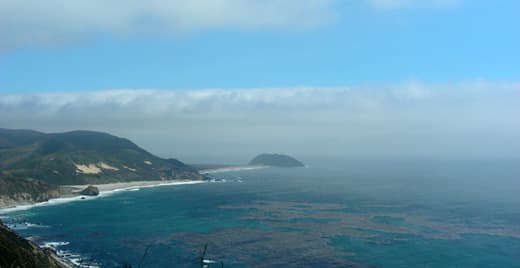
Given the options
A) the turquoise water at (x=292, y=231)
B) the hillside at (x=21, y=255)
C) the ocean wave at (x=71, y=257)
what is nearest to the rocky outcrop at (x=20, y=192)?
the turquoise water at (x=292, y=231)

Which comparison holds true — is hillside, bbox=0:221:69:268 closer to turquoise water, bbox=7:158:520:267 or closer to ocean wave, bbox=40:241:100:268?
ocean wave, bbox=40:241:100:268

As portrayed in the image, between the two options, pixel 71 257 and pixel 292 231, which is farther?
pixel 292 231

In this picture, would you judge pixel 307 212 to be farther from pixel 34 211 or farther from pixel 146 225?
pixel 34 211

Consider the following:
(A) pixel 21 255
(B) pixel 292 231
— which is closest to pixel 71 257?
(A) pixel 21 255

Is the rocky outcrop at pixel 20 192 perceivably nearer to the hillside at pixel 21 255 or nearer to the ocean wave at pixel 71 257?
the ocean wave at pixel 71 257

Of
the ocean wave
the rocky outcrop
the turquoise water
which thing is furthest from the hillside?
the rocky outcrop

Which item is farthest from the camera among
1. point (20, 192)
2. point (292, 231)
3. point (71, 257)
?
point (20, 192)

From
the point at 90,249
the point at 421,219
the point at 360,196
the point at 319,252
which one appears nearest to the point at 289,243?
the point at 319,252

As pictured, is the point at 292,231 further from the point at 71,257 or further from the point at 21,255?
the point at 21,255
